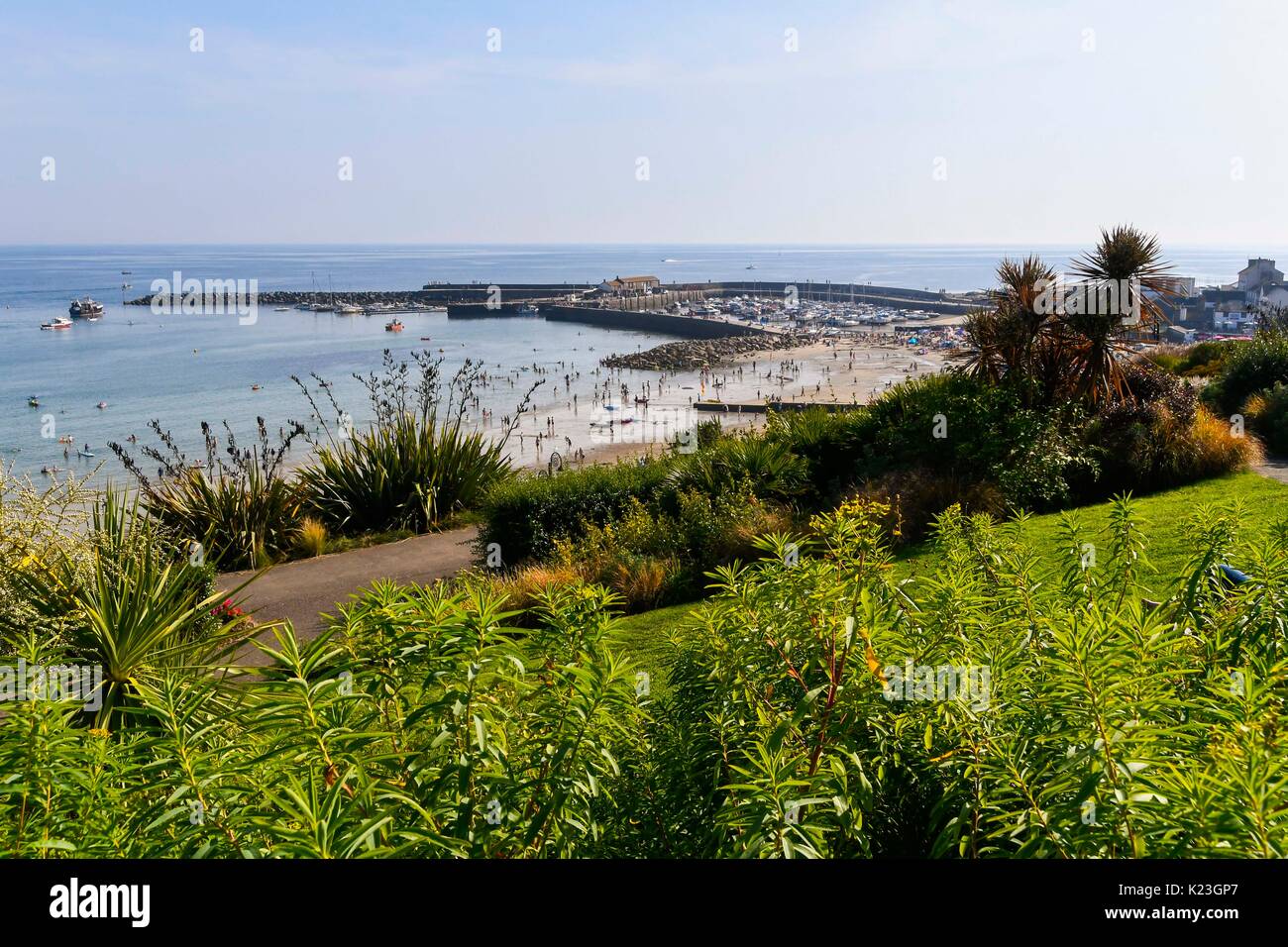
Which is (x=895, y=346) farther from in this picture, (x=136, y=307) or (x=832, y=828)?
(x=136, y=307)

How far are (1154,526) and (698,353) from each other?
6166cm

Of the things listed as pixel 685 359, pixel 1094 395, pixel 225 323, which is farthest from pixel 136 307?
pixel 1094 395

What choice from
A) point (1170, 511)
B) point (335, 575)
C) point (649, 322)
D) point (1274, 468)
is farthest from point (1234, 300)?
point (335, 575)

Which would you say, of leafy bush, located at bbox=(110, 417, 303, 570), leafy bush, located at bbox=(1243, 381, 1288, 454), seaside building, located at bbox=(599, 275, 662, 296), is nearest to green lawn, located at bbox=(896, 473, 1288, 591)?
leafy bush, located at bbox=(1243, 381, 1288, 454)

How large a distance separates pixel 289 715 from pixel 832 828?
4.30 ft

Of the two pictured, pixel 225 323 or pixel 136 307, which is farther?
pixel 136 307

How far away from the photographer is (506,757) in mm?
2279

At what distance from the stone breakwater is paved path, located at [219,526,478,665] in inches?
2029

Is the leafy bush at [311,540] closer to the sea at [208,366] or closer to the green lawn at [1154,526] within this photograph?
the sea at [208,366]

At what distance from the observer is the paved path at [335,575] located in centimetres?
1203

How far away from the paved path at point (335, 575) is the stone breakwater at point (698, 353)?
5153 cm

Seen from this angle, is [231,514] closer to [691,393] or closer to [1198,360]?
[1198,360]

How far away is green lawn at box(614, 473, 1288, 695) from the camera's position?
889 cm

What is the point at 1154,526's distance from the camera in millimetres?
11203
